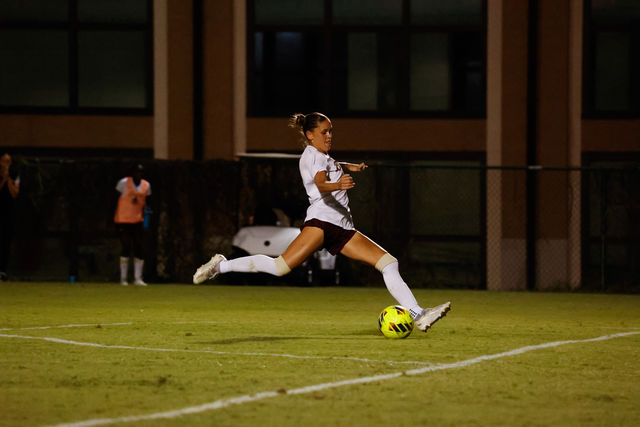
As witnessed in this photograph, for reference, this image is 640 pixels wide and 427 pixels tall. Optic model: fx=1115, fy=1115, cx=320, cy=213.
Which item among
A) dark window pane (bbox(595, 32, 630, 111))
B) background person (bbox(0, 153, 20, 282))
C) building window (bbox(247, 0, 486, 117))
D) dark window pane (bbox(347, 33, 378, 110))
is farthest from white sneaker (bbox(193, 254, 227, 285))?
dark window pane (bbox(595, 32, 630, 111))

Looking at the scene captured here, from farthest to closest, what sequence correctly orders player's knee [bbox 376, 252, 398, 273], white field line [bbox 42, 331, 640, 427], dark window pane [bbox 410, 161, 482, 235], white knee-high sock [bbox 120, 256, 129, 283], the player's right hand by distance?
dark window pane [bbox 410, 161, 482, 235] < white knee-high sock [bbox 120, 256, 129, 283] < player's knee [bbox 376, 252, 398, 273] < the player's right hand < white field line [bbox 42, 331, 640, 427]

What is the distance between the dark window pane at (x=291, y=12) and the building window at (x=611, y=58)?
18.4ft

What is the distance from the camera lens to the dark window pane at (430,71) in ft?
77.3

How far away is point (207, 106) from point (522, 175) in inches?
265

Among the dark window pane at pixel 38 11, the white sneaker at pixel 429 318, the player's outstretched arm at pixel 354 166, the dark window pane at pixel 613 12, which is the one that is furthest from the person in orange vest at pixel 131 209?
the dark window pane at pixel 613 12

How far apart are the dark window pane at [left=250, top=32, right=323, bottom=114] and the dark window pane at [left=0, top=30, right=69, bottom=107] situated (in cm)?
412

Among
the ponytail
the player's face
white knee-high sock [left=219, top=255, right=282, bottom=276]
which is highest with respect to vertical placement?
the ponytail

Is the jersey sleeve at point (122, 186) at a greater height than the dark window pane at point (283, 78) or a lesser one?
lesser

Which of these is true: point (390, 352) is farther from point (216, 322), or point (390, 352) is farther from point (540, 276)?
point (540, 276)

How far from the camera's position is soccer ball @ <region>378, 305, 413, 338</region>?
10.6 meters

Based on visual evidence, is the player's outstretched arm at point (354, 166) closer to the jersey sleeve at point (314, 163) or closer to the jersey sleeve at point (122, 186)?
the jersey sleeve at point (314, 163)

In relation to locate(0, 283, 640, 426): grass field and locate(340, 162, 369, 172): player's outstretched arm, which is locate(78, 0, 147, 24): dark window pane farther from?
locate(340, 162, 369, 172): player's outstretched arm

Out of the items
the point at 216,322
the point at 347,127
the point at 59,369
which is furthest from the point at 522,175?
the point at 59,369

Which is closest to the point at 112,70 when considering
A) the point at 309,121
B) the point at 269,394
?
the point at 309,121
